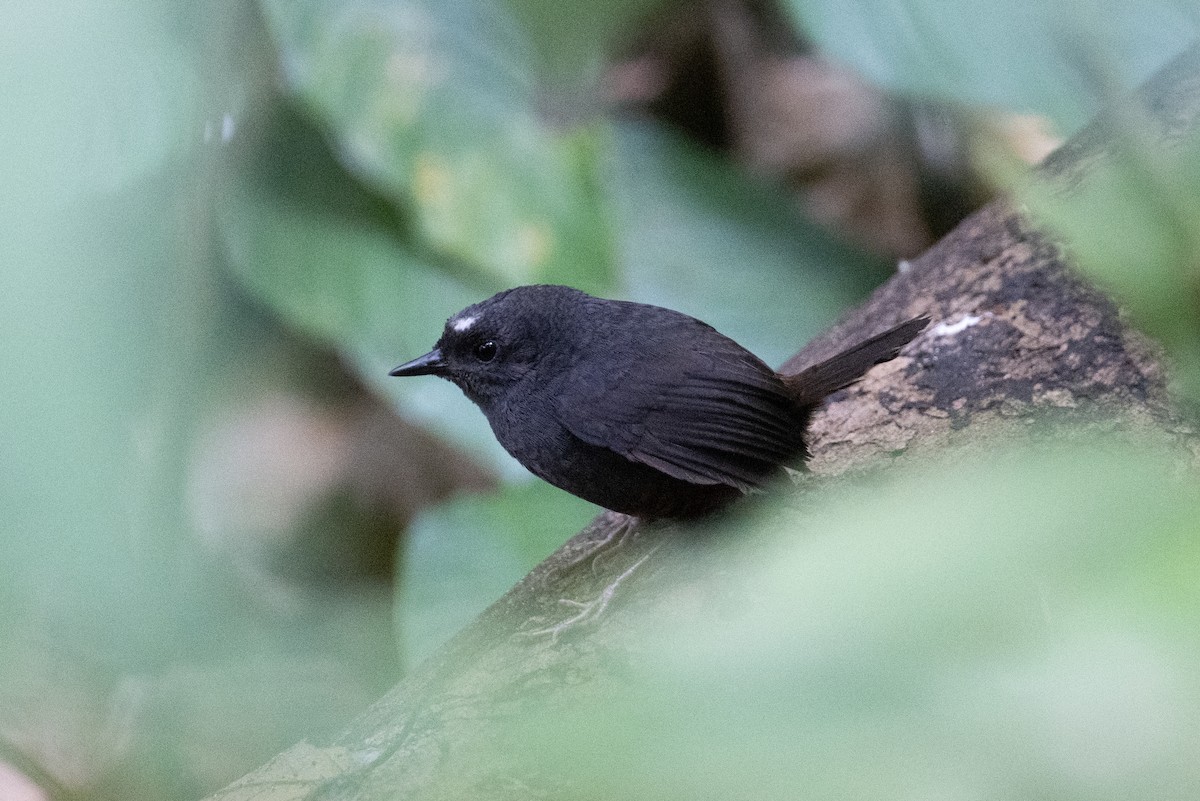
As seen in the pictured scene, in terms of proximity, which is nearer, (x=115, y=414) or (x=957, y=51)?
(x=115, y=414)

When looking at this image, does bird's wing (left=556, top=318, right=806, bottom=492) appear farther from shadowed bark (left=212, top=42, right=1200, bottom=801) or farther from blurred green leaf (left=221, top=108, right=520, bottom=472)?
blurred green leaf (left=221, top=108, right=520, bottom=472)

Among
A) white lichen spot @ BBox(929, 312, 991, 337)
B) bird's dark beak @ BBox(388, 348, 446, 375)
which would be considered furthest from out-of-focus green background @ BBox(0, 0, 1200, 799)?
white lichen spot @ BBox(929, 312, 991, 337)

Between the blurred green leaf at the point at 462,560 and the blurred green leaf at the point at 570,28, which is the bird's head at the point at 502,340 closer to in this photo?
the blurred green leaf at the point at 462,560

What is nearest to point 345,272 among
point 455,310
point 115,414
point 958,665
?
point 455,310

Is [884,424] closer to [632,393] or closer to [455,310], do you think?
[632,393]

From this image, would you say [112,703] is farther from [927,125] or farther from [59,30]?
[927,125]

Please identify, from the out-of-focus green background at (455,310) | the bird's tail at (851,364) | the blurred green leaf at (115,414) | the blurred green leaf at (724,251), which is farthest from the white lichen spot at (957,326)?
the blurred green leaf at (115,414)

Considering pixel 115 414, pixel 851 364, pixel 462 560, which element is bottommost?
pixel 115 414
